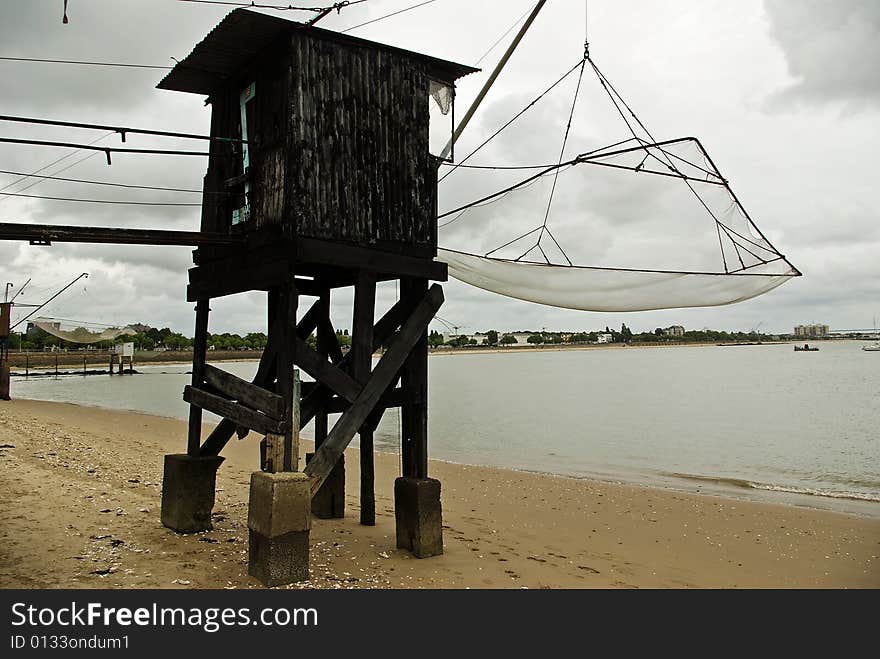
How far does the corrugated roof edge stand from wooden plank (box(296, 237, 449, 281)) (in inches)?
91.9

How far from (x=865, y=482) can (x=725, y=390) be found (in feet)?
122

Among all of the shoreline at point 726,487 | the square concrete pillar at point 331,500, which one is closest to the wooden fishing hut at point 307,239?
the square concrete pillar at point 331,500

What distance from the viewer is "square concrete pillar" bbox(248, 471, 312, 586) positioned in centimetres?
645

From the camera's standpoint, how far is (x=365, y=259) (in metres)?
7.54

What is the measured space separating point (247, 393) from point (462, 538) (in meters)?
3.99

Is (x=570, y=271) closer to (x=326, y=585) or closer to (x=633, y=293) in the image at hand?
(x=633, y=293)

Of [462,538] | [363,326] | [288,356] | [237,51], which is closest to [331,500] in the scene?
[462,538]

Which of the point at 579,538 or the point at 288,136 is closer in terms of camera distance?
the point at 288,136

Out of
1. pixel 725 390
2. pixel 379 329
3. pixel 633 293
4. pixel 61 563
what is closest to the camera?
pixel 61 563

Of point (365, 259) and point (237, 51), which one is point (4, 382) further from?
point (365, 259)

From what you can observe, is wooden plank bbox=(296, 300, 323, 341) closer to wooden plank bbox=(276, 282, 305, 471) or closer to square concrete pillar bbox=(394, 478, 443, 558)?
wooden plank bbox=(276, 282, 305, 471)
